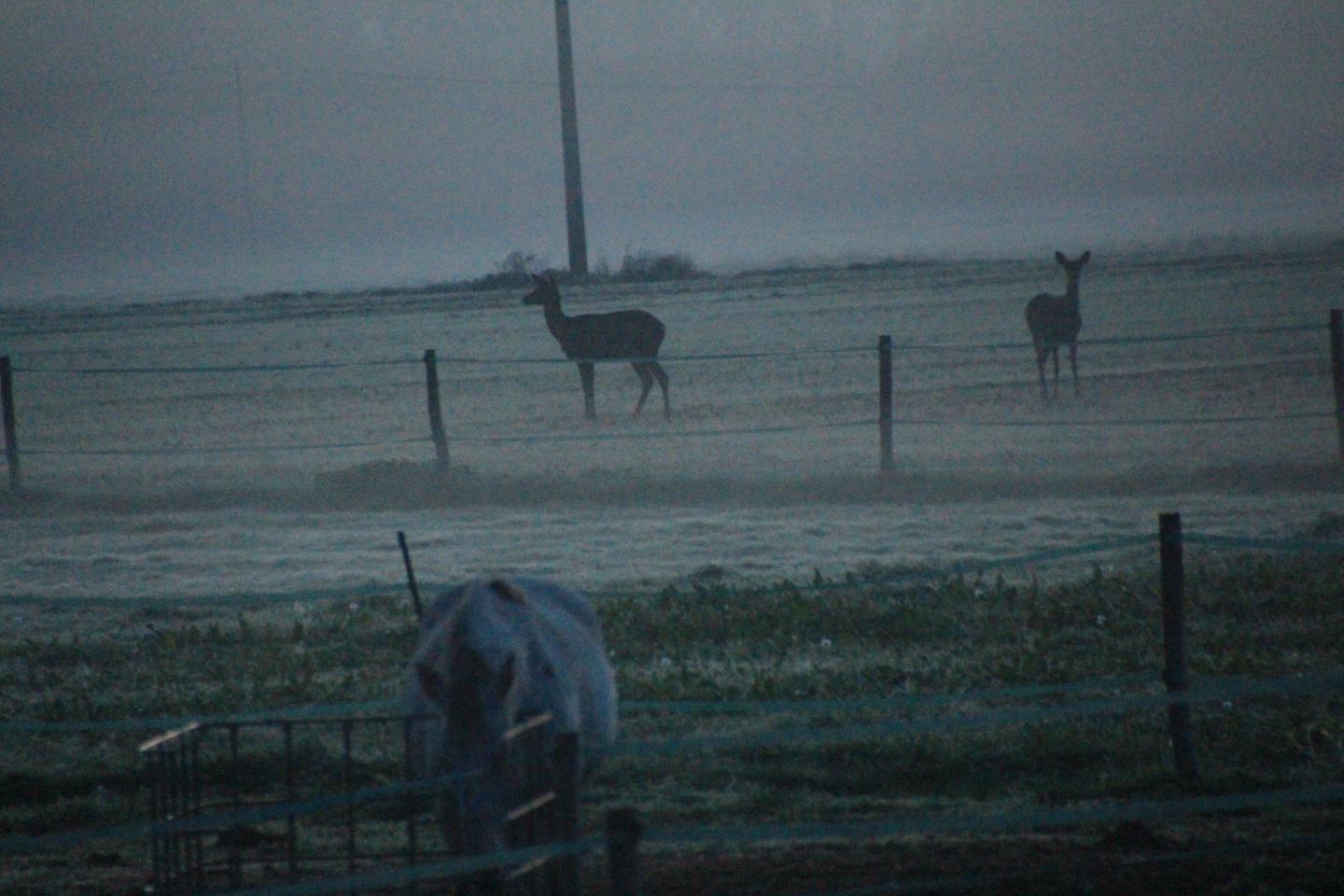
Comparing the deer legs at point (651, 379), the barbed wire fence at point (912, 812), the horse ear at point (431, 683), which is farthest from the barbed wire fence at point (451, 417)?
the horse ear at point (431, 683)

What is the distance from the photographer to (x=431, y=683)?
5.27 meters

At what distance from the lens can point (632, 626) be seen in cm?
1074

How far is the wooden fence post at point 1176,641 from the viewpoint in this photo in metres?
7.47

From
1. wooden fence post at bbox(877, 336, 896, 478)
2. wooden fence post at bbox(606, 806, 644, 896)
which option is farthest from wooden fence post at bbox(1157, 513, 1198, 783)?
wooden fence post at bbox(877, 336, 896, 478)

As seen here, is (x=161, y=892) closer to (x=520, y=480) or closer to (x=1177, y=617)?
(x=1177, y=617)

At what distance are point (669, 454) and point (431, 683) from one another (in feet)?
52.2

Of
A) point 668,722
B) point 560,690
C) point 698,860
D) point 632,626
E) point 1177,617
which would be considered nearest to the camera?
point 560,690

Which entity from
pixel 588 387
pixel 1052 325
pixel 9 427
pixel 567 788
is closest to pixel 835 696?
pixel 567 788

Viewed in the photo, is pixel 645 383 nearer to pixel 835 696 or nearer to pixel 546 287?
pixel 546 287

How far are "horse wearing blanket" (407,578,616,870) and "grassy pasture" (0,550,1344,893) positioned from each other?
927 millimetres

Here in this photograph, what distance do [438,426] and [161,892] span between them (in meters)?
13.1

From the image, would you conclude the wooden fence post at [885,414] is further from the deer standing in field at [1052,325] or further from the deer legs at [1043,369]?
the deer standing in field at [1052,325]

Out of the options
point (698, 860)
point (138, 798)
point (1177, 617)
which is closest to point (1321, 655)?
point (1177, 617)

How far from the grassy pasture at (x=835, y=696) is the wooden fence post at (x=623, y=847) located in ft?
7.01
